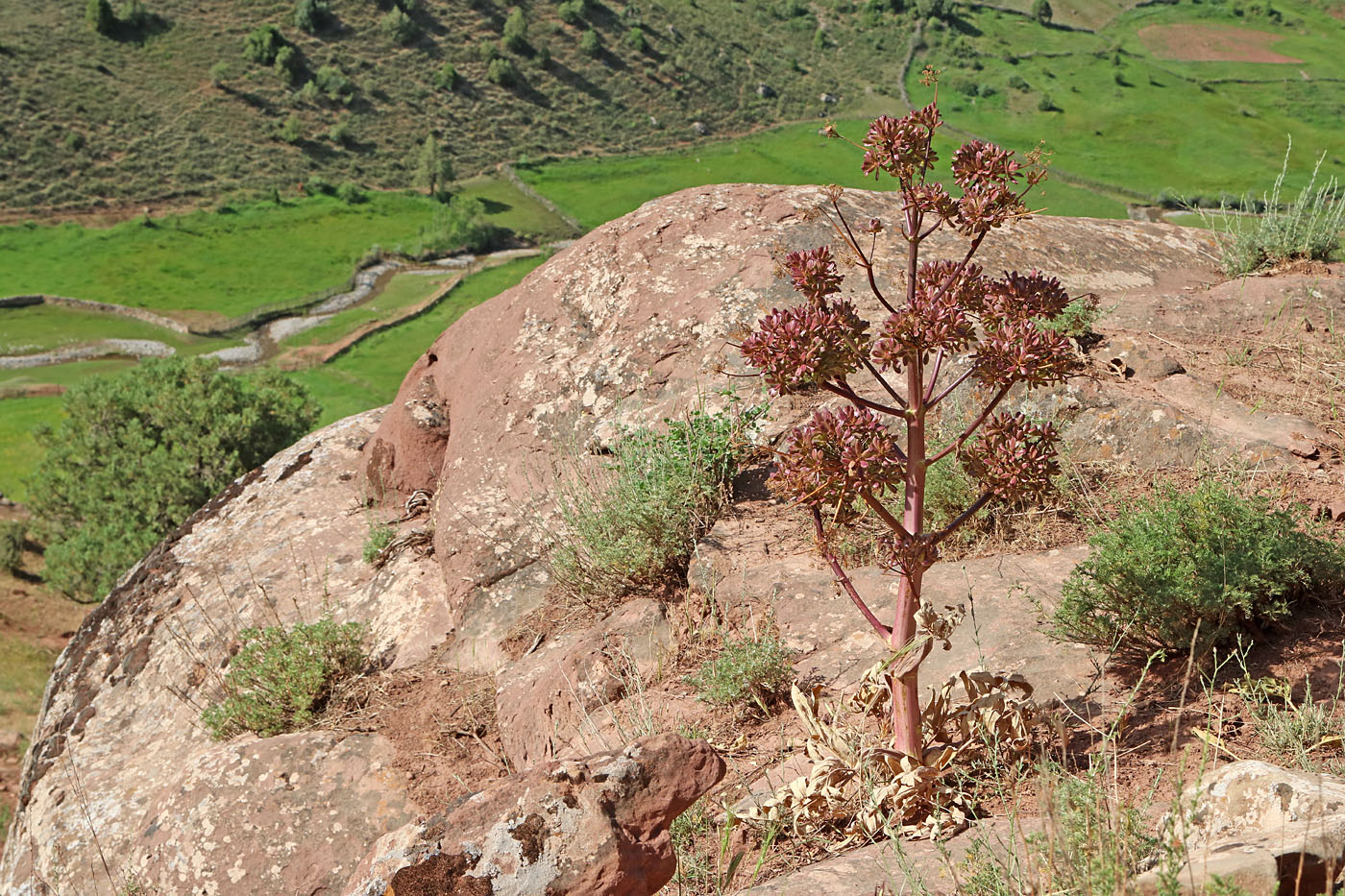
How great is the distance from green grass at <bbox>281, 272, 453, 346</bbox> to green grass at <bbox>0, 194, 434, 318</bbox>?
345cm

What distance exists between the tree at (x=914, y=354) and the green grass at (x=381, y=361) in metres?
45.8

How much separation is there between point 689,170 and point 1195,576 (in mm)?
79950

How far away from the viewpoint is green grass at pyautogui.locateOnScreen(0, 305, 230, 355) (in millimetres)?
57281

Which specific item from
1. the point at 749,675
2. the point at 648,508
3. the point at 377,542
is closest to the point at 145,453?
the point at 377,542

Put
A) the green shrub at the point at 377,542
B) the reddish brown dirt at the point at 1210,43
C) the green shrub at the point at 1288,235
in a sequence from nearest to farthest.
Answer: the green shrub at the point at 377,542, the green shrub at the point at 1288,235, the reddish brown dirt at the point at 1210,43

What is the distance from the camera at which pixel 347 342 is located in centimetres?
5869

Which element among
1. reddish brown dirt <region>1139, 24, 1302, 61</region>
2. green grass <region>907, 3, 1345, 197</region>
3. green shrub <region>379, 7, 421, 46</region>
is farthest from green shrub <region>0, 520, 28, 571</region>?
reddish brown dirt <region>1139, 24, 1302, 61</region>

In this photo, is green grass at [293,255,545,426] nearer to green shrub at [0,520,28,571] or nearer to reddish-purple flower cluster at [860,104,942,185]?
green shrub at [0,520,28,571]

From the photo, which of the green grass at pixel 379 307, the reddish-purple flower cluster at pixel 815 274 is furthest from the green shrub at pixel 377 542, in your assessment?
the green grass at pixel 379 307

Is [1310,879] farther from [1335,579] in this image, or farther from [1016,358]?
[1335,579]

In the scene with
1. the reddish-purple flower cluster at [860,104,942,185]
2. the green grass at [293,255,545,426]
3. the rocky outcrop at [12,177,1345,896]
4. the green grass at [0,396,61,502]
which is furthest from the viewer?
the green grass at [293,255,545,426]

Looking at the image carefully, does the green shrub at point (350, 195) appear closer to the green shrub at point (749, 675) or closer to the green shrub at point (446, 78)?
the green shrub at point (446, 78)

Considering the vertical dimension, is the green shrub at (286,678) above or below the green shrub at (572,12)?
below

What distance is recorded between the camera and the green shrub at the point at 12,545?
35.2 metres
